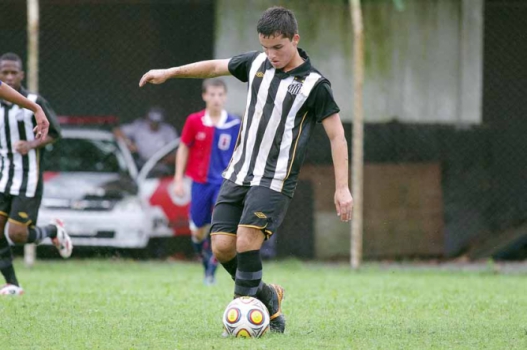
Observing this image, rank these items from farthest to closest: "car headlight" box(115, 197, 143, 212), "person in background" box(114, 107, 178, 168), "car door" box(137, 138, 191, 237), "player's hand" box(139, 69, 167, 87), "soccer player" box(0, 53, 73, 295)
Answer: "person in background" box(114, 107, 178, 168)
"car door" box(137, 138, 191, 237)
"car headlight" box(115, 197, 143, 212)
"soccer player" box(0, 53, 73, 295)
"player's hand" box(139, 69, 167, 87)

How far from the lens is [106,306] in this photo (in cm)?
758

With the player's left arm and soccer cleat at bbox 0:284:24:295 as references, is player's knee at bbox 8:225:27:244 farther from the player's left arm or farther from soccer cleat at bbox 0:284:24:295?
the player's left arm

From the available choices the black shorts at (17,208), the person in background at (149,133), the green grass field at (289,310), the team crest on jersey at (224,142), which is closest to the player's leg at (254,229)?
the green grass field at (289,310)

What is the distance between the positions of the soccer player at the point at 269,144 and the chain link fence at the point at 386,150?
264 inches

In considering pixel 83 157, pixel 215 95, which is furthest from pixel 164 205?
pixel 215 95

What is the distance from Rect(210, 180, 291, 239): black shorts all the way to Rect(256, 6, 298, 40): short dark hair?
0.92 meters

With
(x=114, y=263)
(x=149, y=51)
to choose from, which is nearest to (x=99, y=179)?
(x=114, y=263)

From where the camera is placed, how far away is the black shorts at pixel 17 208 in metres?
8.54

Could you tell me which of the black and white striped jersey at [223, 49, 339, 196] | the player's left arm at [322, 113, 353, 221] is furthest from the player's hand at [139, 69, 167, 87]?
the player's left arm at [322, 113, 353, 221]

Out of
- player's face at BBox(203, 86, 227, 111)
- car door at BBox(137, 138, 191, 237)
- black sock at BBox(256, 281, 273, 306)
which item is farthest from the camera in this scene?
car door at BBox(137, 138, 191, 237)

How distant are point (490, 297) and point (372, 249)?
174 inches

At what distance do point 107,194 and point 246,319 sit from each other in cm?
671

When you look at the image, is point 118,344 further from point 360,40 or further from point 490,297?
point 360,40

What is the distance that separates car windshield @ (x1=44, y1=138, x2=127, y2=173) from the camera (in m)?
12.7
